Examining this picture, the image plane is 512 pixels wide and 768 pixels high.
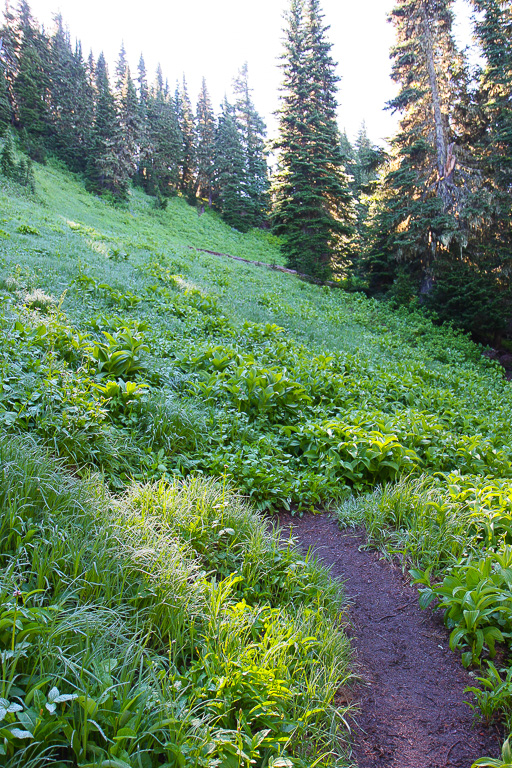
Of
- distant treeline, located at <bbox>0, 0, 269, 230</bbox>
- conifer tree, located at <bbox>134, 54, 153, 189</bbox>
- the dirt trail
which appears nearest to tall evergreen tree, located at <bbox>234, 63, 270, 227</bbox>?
distant treeline, located at <bbox>0, 0, 269, 230</bbox>

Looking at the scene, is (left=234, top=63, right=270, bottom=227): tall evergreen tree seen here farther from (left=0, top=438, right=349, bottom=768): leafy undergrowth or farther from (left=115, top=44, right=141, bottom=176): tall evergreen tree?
(left=0, top=438, right=349, bottom=768): leafy undergrowth

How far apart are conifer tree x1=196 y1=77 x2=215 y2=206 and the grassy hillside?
37.8m

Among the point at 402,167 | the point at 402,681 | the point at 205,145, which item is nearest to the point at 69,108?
the point at 205,145

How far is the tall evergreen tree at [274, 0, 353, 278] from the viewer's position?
22000 mm

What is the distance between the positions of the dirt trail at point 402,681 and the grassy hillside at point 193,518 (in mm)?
180

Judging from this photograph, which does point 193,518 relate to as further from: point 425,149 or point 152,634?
point 425,149

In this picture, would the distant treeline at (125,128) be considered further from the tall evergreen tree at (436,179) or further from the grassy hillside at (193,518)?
the grassy hillside at (193,518)

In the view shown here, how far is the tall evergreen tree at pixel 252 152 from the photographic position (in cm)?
3719

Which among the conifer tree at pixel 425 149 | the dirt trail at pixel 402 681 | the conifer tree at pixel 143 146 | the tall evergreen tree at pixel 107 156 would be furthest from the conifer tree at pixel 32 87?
the dirt trail at pixel 402 681

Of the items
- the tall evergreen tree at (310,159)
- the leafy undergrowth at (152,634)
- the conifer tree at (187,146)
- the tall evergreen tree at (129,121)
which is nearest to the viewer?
the leafy undergrowth at (152,634)

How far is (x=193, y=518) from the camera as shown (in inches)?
119

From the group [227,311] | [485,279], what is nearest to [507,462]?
[227,311]

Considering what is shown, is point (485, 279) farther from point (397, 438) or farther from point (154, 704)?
point (154, 704)

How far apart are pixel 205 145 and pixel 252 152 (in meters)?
4.68
